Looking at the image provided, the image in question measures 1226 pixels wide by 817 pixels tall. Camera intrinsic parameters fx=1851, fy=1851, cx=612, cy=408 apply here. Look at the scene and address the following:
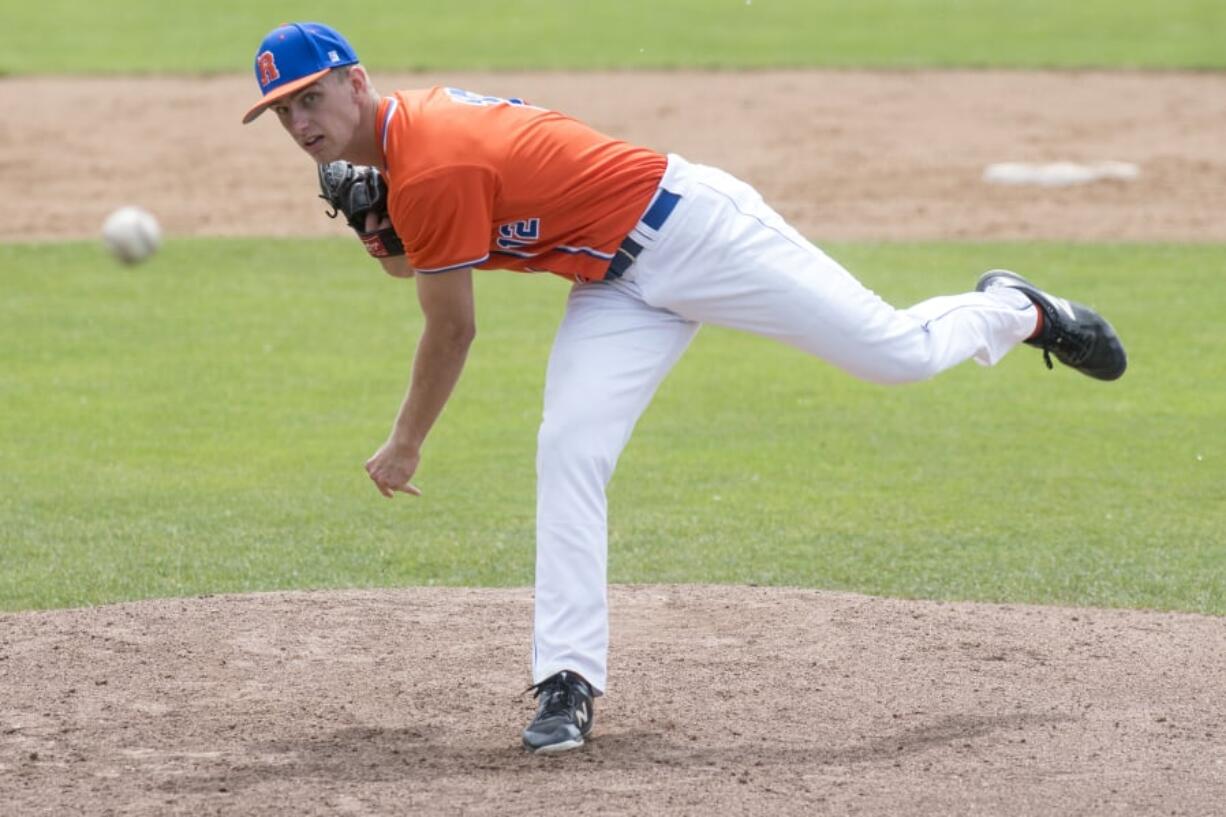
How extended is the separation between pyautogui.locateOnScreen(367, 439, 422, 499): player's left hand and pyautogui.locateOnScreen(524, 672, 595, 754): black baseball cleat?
→ 0.66m

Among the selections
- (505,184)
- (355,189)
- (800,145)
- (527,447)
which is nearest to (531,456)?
(527,447)

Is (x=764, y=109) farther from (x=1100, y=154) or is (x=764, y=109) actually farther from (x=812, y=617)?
(x=812, y=617)

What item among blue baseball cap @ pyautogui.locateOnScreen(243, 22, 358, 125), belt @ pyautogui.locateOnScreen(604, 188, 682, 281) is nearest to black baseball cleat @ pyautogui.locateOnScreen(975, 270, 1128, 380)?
belt @ pyautogui.locateOnScreen(604, 188, 682, 281)

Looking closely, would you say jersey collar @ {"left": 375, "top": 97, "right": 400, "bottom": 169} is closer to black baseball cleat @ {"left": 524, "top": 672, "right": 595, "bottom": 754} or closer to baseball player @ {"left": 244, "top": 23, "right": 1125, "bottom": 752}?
baseball player @ {"left": 244, "top": 23, "right": 1125, "bottom": 752}

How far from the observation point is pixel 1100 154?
18.6 m

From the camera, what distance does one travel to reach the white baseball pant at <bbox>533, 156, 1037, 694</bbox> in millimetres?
5008

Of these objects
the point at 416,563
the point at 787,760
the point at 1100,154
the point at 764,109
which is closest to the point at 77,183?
the point at 764,109

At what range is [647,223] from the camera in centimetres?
513

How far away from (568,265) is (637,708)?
4.40 ft

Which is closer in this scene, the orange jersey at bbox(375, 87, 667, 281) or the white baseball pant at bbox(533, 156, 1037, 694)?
the orange jersey at bbox(375, 87, 667, 281)

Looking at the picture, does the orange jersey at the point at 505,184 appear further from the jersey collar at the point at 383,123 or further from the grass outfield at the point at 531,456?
the grass outfield at the point at 531,456

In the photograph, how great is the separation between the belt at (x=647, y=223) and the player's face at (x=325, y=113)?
0.80 metres

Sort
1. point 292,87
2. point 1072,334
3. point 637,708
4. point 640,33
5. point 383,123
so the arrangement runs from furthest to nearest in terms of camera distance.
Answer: point 640,33 → point 1072,334 → point 637,708 → point 383,123 → point 292,87

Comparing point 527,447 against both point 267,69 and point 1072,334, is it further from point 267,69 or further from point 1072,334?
point 267,69
